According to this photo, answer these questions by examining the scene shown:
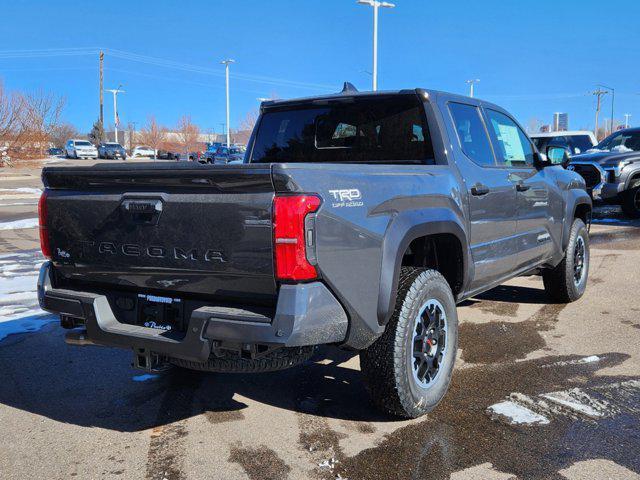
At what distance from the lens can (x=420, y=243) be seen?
12.9ft

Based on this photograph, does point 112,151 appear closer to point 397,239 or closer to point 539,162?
point 539,162

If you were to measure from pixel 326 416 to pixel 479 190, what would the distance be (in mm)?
1906

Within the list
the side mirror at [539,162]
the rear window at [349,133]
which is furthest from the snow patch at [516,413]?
the side mirror at [539,162]

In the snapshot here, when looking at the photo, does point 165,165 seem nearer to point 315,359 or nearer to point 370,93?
point 370,93

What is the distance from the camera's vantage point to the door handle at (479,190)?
413cm

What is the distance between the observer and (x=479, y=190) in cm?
419

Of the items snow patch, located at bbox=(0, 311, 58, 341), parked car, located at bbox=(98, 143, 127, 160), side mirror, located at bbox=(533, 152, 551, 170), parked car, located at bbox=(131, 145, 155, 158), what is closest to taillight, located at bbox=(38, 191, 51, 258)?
snow patch, located at bbox=(0, 311, 58, 341)

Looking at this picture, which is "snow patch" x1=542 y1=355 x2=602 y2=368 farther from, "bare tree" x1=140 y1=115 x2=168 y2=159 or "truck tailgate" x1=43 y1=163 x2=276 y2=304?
"bare tree" x1=140 y1=115 x2=168 y2=159

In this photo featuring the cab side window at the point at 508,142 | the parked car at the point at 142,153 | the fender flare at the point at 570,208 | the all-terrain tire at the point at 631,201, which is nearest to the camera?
the cab side window at the point at 508,142

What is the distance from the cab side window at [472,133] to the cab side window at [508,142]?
0.55 ft

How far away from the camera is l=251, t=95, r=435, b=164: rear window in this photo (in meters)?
4.17

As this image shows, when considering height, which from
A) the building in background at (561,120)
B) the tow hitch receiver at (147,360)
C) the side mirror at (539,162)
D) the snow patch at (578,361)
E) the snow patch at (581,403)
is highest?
the building in background at (561,120)

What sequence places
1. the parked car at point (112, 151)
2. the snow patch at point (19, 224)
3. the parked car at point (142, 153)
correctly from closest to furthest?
the snow patch at point (19, 224) → the parked car at point (112, 151) → the parked car at point (142, 153)

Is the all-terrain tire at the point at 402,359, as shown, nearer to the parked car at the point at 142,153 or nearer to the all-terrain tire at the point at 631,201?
the all-terrain tire at the point at 631,201
